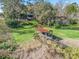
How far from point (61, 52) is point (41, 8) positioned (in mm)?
41419

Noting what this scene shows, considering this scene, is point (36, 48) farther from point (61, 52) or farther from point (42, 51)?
point (61, 52)

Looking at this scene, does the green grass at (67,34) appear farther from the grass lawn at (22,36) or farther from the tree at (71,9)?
the tree at (71,9)

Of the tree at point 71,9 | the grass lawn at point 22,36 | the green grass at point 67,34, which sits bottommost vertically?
the green grass at point 67,34

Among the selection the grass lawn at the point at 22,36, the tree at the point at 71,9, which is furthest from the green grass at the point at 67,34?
the tree at the point at 71,9

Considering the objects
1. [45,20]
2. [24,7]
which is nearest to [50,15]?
[45,20]

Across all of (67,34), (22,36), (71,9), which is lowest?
(67,34)

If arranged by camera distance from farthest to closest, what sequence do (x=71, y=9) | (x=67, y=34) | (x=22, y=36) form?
(x=71, y=9), (x=67, y=34), (x=22, y=36)

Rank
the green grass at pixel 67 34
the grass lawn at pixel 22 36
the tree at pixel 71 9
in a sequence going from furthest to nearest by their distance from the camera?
the tree at pixel 71 9 → the green grass at pixel 67 34 → the grass lawn at pixel 22 36

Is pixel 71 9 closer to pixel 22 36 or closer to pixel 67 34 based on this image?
pixel 67 34

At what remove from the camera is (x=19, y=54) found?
11.5 meters

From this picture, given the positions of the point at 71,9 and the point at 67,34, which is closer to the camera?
the point at 67,34

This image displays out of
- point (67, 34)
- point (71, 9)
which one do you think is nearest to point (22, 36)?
point (67, 34)

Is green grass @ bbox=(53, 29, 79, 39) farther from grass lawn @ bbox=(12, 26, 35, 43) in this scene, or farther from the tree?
the tree

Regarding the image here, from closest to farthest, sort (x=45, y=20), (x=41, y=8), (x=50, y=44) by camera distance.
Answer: (x=50, y=44), (x=45, y=20), (x=41, y=8)
